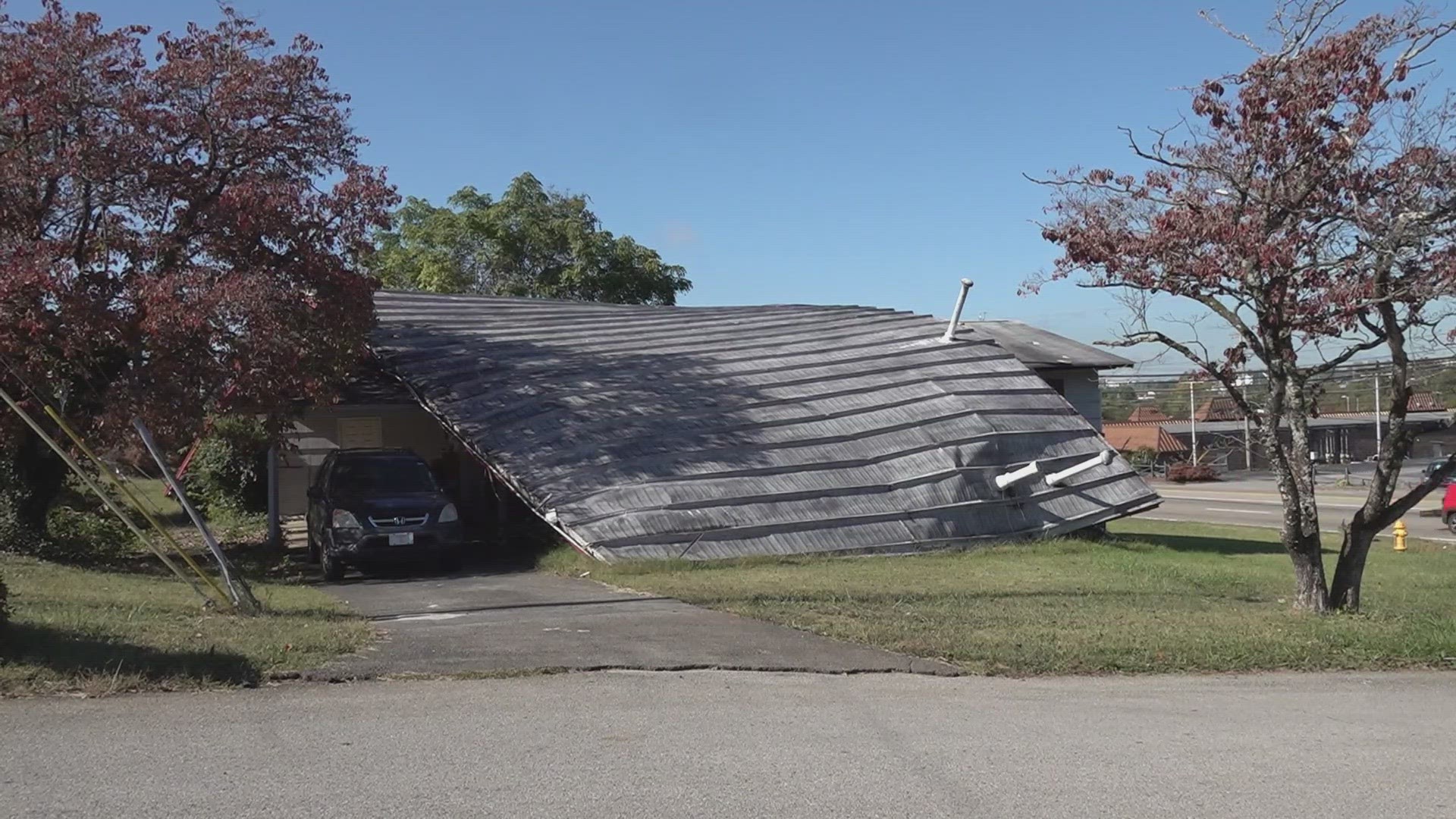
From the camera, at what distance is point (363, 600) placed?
531 inches

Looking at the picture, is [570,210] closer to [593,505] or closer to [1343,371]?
[593,505]

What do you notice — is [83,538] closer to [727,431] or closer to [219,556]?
[219,556]

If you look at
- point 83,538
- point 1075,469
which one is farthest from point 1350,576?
point 83,538

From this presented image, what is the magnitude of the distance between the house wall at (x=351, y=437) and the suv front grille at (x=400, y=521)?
235 inches

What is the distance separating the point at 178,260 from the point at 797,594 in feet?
30.1

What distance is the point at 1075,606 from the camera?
1312cm

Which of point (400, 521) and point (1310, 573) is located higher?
point (400, 521)

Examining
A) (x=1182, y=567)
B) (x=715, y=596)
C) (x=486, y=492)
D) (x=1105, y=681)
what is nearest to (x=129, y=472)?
(x=486, y=492)

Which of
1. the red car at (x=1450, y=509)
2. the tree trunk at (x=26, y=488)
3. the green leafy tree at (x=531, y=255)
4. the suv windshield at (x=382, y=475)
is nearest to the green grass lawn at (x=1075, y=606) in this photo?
the suv windshield at (x=382, y=475)

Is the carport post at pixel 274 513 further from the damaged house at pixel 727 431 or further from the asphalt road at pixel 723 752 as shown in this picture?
the asphalt road at pixel 723 752

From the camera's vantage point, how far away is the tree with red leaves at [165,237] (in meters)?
14.9

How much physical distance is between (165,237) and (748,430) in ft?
28.5

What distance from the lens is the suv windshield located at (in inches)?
663

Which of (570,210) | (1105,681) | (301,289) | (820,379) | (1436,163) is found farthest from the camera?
(570,210)
